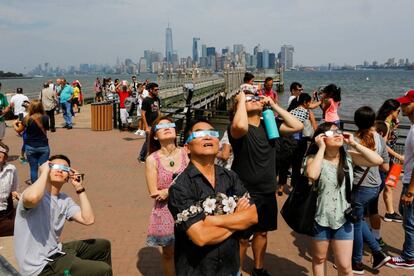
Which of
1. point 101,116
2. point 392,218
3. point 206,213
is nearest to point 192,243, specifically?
point 206,213

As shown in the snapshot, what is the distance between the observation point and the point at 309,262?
488 cm

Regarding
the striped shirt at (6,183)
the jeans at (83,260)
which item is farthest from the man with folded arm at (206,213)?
the striped shirt at (6,183)

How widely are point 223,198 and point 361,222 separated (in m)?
2.49

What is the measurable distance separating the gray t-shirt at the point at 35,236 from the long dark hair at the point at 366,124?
3.19 m

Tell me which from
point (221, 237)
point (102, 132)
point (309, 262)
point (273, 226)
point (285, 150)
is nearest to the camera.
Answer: point (221, 237)

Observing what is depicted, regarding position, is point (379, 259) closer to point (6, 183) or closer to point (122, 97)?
point (6, 183)

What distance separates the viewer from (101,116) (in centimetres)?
1456

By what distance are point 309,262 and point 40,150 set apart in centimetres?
515

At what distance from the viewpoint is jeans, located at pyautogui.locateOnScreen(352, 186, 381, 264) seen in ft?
14.3

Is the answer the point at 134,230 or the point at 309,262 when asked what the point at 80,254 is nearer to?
the point at 134,230

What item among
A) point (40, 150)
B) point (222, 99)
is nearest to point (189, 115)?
point (40, 150)

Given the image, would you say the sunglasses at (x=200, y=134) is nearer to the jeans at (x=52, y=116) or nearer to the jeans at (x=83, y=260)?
the jeans at (x=83, y=260)

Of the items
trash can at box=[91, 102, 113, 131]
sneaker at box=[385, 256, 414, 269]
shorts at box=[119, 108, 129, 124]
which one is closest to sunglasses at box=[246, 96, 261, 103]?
sneaker at box=[385, 256, 414, 269]

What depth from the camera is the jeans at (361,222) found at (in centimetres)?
434
